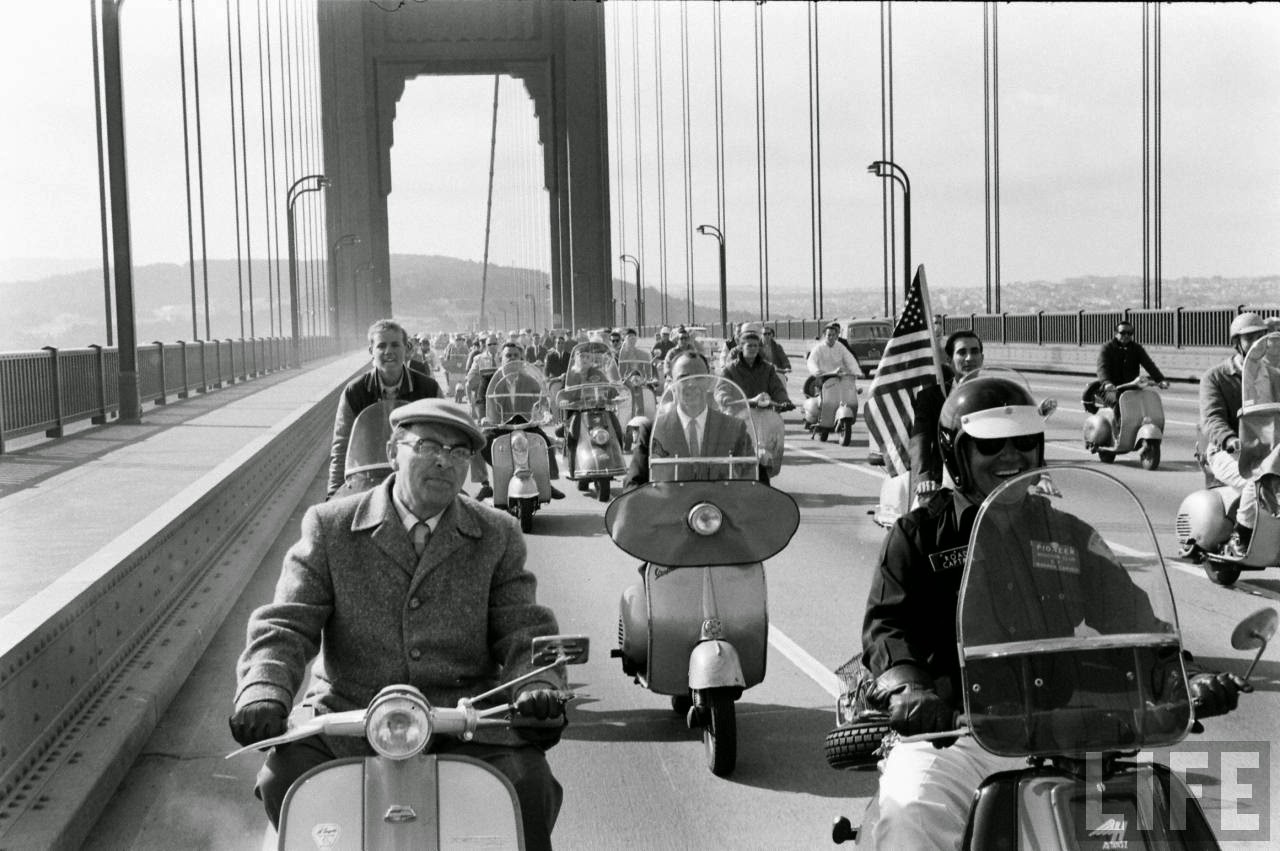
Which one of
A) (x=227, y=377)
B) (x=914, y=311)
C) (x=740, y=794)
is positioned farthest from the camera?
(x=227, y=377)

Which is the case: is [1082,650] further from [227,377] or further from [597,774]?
[227,377]

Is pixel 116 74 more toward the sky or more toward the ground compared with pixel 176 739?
more toward the sky

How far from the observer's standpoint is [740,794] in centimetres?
595

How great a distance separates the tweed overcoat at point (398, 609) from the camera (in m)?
4.22

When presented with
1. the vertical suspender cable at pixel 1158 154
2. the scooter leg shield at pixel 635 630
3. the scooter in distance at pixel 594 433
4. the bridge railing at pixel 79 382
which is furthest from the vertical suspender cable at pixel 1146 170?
the scooter leg shield at pixel 635 630

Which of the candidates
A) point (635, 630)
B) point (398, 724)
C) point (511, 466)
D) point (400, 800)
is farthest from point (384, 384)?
point (511, 466)

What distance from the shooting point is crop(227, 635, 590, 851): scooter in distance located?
355 cm

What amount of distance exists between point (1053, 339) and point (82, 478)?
114 feet

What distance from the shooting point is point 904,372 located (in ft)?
29.0

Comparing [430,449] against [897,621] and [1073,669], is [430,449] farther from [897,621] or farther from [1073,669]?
[1073,669]

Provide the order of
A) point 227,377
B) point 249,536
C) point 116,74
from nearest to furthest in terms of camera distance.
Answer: point 249,536, point 116,74, point 227,377

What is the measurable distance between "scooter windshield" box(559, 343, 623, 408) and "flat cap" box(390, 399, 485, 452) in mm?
12004

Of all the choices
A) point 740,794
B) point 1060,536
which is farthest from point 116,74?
point 1060,536

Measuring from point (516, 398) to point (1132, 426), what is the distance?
674cm
